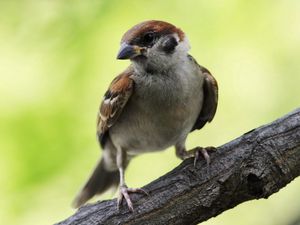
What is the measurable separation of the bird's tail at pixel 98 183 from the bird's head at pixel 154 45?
4.90ft

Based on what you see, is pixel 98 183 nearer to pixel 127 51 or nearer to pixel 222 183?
pixel 127 51

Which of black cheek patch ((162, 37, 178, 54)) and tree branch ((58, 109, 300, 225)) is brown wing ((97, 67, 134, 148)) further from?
tree branch ((58, 109, 300, 225))

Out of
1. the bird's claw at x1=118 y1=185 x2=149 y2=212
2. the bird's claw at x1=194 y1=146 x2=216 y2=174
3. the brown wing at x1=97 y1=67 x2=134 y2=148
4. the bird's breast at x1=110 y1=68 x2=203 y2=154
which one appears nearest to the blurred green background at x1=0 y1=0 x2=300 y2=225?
the brown wing at x1=97 y1=67 x2=134 y2=148

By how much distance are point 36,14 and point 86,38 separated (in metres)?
0.42

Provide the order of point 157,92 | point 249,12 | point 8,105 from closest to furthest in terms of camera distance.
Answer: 1. point 157,92
2. point 8,105
3. point 249,12

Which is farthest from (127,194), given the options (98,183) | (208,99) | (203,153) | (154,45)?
(98,183)

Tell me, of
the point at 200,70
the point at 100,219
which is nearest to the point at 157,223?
the point at 100,219

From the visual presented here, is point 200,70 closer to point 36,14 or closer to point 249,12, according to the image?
point 249,12

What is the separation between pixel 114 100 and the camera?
5.06 meters

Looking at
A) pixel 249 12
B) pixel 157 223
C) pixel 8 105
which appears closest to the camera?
pixel 157 223

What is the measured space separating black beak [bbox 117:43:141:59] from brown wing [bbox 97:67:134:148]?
1.06 ft

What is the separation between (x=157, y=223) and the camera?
4.17 metres

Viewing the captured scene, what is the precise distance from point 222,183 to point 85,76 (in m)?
1.76

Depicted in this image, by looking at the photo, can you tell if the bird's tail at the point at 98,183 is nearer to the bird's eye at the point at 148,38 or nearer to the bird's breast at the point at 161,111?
the bird's breast at the point at 161,111
